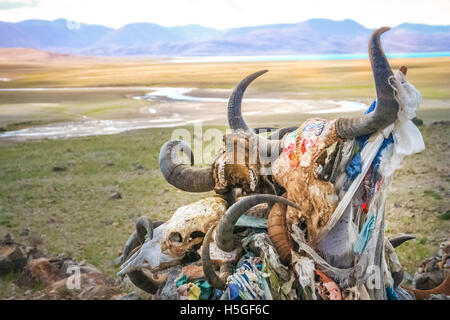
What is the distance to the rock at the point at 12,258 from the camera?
5.46m

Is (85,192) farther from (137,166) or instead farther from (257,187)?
(257,187)

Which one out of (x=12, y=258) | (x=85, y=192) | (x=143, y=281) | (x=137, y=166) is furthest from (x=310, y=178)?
(x=137, y=166)

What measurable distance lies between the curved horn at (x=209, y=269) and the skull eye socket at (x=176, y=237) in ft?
1.42

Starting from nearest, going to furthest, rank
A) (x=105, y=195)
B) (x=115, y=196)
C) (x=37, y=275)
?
(x=37, y=275) < (x=115, y=196) < (x=105, y=195)

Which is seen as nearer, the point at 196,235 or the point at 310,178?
the point at 310,178

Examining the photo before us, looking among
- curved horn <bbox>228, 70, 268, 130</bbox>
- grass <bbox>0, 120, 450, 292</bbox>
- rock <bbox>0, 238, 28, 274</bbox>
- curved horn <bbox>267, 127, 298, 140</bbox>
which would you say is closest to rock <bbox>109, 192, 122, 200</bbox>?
grass <bbox>0, 120, 450, 292</bbox>

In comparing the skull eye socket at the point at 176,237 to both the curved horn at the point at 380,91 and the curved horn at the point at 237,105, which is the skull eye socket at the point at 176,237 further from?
the curved horn at the point at 380,91

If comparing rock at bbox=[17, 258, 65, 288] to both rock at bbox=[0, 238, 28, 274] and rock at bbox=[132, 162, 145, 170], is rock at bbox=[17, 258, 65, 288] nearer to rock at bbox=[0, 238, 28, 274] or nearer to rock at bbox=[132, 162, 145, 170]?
rock at bbox=[0, 238, 28, 274]

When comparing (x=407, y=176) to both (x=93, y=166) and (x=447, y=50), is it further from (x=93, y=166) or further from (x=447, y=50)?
(x=93, y=166)

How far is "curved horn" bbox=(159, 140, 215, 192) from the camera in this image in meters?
4.13

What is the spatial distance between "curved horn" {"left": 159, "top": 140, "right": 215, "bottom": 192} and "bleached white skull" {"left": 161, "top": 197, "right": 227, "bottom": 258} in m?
0.15

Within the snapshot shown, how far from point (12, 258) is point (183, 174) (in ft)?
8.91

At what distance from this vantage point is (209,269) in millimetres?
3666
